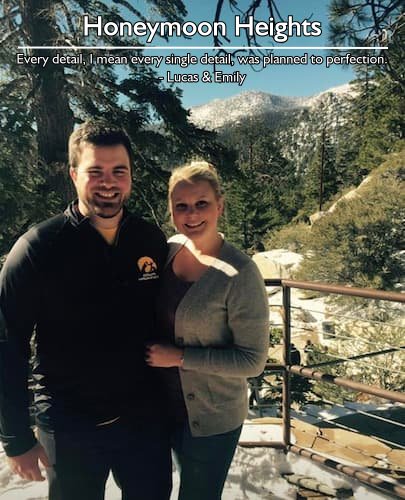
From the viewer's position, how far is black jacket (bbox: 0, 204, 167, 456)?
1.31 m

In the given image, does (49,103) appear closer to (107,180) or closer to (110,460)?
(107,180)

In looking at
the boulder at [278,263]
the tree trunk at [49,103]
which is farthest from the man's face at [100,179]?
the boulder at [278,263]

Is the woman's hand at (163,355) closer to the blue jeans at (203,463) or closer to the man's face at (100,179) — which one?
the blue jeans at (203,463)

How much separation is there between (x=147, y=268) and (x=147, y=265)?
1 cm

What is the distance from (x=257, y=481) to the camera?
234 cm

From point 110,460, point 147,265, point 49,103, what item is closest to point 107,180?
point 147,265

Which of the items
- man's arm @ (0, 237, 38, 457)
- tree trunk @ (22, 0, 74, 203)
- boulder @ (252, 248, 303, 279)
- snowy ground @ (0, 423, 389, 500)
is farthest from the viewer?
A: boulder @ (252, 248, 303, 279)

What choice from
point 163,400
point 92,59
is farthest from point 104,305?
point 92,59

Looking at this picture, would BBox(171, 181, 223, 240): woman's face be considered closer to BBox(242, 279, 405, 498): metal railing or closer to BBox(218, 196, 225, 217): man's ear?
BBox(218, 196, 225, 217): man's ear

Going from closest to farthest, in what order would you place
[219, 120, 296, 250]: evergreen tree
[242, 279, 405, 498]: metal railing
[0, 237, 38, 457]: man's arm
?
[0, 237, 38, 457]: man's arm
[242, 279, 405, 498]: metal railing
[219, 120, 296, 250]: evergreen tree

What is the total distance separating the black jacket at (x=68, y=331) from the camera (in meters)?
1.31

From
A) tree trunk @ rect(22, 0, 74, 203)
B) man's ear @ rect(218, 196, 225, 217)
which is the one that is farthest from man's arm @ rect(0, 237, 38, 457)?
tree trunk @ rect(22, 0, 74, 203)

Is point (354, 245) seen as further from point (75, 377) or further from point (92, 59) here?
point (75, 377)

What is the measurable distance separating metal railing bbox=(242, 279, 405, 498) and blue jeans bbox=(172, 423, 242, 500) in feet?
2.90
